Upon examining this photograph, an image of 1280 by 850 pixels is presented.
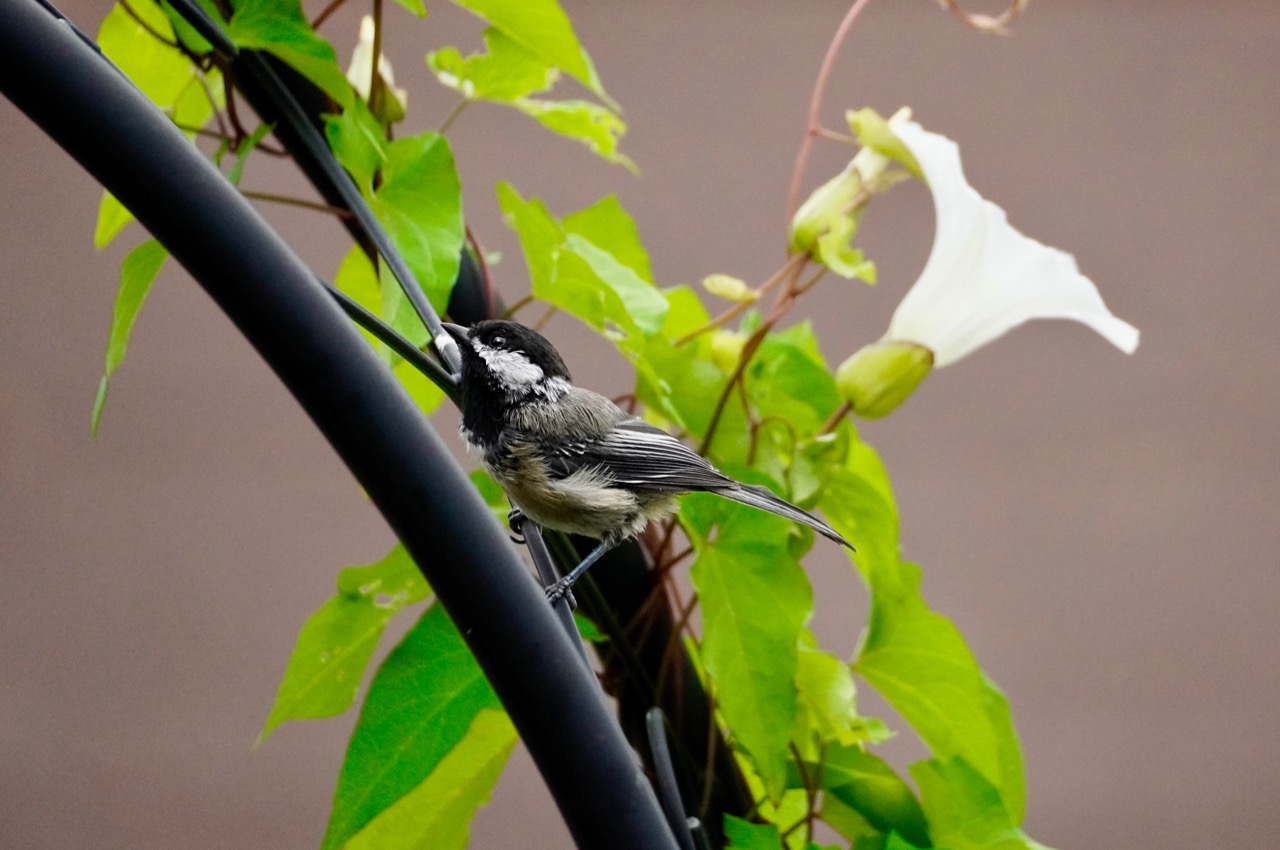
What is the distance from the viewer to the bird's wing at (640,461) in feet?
1.70

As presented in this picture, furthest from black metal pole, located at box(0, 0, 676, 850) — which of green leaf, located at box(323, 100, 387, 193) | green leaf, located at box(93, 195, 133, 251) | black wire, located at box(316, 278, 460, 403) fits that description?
green leaf, located at box(93, 195, 133, 251)

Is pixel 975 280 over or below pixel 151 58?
below

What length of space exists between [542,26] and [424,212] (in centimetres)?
10

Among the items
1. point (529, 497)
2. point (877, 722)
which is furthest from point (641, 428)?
point (877, 722)

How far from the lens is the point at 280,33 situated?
44cm

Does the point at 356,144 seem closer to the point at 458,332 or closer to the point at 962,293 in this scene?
the point at 458,332

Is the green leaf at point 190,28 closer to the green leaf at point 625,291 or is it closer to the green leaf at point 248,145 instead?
the green leaf at point 248,145

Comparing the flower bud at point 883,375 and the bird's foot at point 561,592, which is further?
the flower bud at point 883,375

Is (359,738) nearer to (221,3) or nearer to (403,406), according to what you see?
(403,406)

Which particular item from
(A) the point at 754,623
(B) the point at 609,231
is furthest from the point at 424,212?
(A) the point at 754,623

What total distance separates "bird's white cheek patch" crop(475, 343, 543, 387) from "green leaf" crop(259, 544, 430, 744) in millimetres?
96

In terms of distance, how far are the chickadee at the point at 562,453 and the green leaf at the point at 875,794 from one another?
173mm

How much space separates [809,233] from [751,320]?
62 millimetres

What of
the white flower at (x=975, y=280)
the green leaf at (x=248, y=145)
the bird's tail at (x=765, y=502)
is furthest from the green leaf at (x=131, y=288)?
the white flower at (x=975, y=280)
